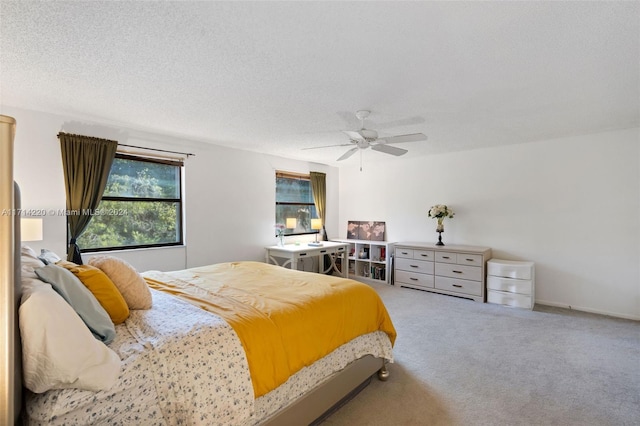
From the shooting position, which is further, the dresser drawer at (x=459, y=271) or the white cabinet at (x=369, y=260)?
the white cabinet at (x=369, y=260)

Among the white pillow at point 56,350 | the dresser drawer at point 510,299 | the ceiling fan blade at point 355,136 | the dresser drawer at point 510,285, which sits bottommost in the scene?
the dresser drawer at point 510,299

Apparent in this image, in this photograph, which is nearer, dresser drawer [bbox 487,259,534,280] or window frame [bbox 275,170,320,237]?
dresser drawer [bbox 487,259,534,280]

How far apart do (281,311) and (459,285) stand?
3.59 meters

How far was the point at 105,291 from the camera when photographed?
5.16ft

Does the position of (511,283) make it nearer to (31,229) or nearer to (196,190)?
(196,190)

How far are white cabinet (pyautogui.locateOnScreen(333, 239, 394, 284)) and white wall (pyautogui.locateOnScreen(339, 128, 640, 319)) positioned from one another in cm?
69

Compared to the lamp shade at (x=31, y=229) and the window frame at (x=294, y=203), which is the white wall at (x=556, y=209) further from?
the lamp shade at (x=31, y=229)

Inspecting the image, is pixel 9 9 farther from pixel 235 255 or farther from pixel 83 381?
pixel 235 255

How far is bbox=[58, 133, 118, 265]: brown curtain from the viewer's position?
3.07 metres

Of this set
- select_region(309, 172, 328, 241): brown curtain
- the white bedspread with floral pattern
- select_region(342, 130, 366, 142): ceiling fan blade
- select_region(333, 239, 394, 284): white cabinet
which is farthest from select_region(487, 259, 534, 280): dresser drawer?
the white bedspread with floral pattern

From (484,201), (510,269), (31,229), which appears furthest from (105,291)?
(484,201)

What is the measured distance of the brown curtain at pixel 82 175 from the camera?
3074mm

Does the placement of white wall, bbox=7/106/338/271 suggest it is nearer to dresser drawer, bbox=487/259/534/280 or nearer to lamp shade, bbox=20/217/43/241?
lamp shade, bbox=20/217/43/241

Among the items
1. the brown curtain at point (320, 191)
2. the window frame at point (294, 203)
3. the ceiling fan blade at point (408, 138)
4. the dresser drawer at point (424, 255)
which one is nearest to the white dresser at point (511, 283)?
the dresser drawer at point (424, 255)
